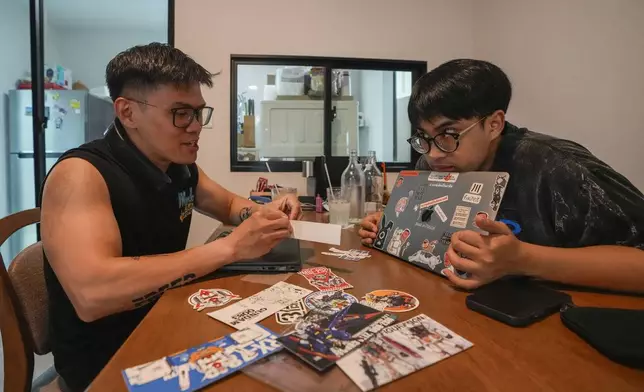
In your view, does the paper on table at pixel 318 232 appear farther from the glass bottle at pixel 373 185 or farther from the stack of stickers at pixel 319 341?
the glass bottle at pixel 373 185

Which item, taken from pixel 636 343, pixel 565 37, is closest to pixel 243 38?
pixel 565 37

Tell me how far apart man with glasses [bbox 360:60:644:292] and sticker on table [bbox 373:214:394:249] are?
3cm

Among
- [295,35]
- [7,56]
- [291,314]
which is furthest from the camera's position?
[7,56]

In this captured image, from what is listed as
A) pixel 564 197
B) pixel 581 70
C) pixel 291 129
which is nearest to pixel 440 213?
pixel 564 197

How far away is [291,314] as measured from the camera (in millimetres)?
712

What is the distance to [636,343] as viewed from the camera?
547mm

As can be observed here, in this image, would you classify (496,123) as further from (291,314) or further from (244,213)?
(244,213)

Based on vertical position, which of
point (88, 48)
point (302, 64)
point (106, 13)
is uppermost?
point (106, 13)

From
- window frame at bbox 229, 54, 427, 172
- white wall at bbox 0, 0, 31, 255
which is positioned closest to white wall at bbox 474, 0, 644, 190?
window frame at bbox 229, 54, 427, 172

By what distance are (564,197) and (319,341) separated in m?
0.70

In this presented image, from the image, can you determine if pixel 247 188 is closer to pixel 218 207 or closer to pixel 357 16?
pixel 218 207

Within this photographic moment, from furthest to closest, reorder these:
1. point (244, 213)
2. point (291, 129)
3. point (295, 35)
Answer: point (291, 129) < point (295, 35) < point (244, 213)

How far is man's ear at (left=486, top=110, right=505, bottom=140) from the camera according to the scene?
3.61 feet

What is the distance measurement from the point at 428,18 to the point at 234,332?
10.5ft
